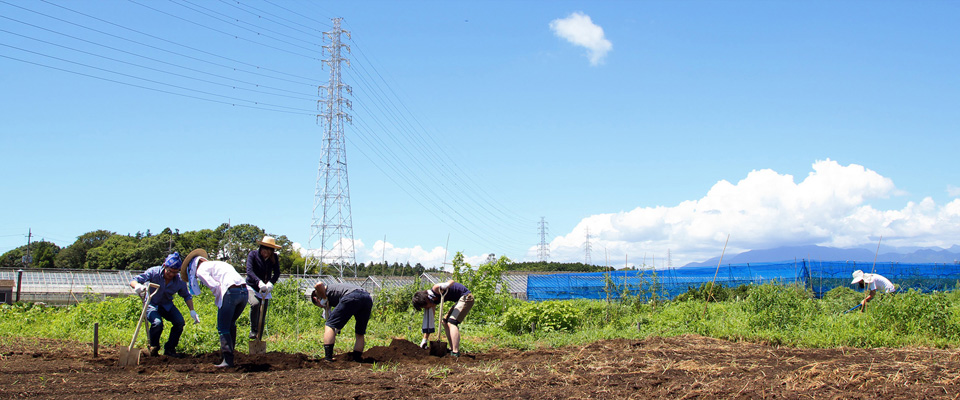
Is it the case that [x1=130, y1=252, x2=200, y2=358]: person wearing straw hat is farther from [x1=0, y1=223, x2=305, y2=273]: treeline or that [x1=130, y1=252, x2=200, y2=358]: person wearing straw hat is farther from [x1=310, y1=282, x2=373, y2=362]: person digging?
[x1=0, y1=223, x2=305, y2=273]: treeline

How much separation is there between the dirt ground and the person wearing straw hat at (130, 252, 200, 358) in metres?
0.61

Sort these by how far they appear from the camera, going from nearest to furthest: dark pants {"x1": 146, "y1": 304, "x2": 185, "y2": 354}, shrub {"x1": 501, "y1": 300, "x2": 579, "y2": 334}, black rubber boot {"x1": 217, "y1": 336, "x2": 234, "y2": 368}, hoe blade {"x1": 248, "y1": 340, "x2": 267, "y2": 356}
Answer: black rubber boot {"x1": 217, "y1": 336, "x2": 234, "y2": 368}, dark pants {"x1": 146, "y1": 304, "x2": 185, "y2": 354}, hoe blade {"x1": 248, "y1": 340, "x2": 267, "y2": 356}, shrub {"x1": 501, "y1": 300, "x2": 579, "y2": 334}

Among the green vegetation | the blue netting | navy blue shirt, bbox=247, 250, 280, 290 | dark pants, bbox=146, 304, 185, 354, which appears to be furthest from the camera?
the blue netting

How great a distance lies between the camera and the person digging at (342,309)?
8.04m

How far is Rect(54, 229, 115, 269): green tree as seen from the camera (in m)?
61.0

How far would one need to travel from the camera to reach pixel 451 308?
8.70 metres

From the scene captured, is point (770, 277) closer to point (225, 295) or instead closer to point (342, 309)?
point (342, 309)

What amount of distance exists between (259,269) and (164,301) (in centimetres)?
125

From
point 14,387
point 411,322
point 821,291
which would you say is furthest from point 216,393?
point 821,291

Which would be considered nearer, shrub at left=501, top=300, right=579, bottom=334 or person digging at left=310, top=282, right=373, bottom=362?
person digging at left=310, top=282, right=373, bottom=362

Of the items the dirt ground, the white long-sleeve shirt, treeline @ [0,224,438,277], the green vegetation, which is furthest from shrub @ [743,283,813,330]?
treeline @ [0,224,438,277]

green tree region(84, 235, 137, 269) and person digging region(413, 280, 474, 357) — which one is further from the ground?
green tree region(84, 235, 137, 269)

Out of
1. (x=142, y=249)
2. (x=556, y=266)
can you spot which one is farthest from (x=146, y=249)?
(x=556, y=266)

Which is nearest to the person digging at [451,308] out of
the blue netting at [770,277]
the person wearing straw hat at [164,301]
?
the person wearing straw hat at [164,301]
